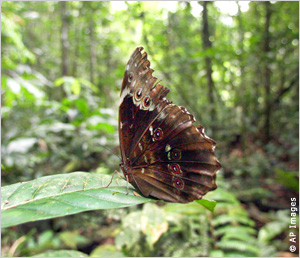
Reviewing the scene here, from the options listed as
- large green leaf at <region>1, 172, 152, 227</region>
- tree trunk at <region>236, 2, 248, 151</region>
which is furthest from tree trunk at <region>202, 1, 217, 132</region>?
large green leaf at <region>1, 172, 152, 227</region>

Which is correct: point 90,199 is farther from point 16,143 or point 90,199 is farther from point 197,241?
point 16,143

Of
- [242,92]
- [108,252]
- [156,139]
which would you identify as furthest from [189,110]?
[156,139]

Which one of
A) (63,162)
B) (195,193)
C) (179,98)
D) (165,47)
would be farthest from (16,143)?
(165,47)

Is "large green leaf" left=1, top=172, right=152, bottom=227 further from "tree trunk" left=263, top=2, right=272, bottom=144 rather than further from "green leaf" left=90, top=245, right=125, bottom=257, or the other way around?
"tree trunk" left=263, top=2, right=272, bottom=144

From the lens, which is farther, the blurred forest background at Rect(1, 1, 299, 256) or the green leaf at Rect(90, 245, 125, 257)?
Result: the blurred forest background at Rect(1, 1, 299, 256)

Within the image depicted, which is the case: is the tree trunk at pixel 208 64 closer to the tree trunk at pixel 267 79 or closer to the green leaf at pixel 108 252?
the tree trunk at pixel 267 79

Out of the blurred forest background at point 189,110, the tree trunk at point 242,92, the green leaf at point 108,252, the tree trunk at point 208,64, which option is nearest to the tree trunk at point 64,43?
the blurred forest background at point 189,110
